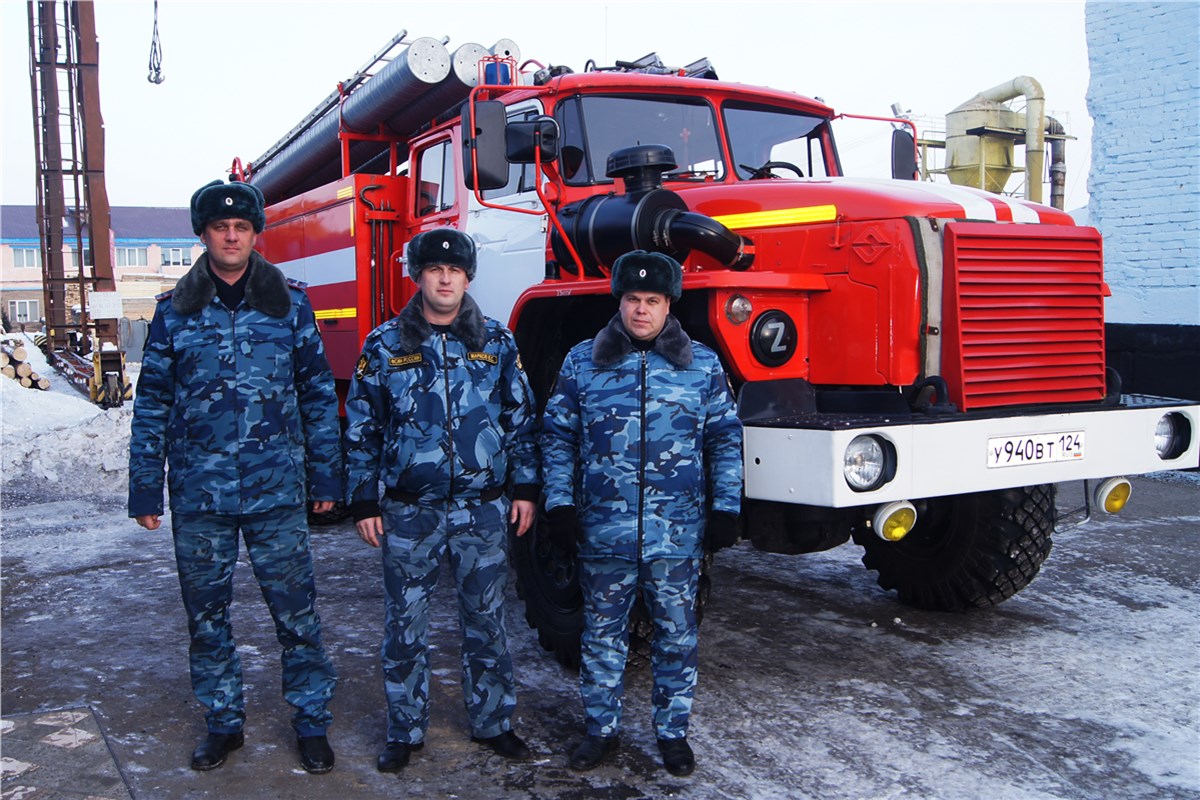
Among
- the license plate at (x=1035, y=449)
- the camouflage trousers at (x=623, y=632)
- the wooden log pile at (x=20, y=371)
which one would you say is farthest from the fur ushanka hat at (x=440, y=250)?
the wooden log pile at (x=20, y=371)

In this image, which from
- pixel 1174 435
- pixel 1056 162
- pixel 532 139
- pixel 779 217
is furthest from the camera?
pixel 1056 162

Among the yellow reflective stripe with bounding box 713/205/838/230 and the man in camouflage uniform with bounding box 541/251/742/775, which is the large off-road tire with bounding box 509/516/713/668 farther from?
the yellow reflective stripe with bounding box 713/205/838/230

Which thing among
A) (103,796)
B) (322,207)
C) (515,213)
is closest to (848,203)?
(515,213)

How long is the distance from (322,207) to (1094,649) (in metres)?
5.15

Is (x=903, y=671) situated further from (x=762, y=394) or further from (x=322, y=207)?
Answer: (x=322, y=207)

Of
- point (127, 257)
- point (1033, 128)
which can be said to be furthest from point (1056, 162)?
point (127, 257)

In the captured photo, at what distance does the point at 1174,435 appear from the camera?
434cm

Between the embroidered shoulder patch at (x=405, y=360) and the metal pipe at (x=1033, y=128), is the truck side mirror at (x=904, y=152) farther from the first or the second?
the metal pipe at (x=1033, y=128)

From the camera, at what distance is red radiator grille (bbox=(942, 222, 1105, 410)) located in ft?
12.8

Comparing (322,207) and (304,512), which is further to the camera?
(322,207)

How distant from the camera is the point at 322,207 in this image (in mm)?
6707

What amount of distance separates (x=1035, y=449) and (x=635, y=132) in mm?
2366

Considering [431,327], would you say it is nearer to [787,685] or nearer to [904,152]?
[787,685]

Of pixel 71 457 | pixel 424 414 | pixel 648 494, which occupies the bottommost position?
pixel 71 457
